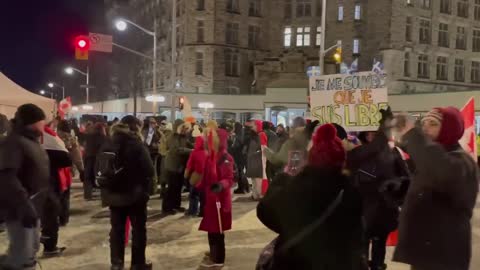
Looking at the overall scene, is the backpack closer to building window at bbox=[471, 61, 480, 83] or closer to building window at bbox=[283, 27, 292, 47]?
building window at bbox=[283, 27, 292, 47]

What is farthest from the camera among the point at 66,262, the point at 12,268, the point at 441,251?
the point at 66,262

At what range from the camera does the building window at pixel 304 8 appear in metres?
53.2

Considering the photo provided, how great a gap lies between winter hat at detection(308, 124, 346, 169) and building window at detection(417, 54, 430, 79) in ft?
160

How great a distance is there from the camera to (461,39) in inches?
2057

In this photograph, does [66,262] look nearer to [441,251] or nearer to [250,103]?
[441,251]

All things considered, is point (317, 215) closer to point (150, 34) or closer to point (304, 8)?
point (150, 34)

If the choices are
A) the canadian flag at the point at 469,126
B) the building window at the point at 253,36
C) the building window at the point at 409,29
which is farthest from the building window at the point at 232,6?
the canadian flag at the point at 469,126

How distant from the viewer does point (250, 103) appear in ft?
151

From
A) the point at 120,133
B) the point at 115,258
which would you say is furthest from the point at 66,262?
the point at 120,133

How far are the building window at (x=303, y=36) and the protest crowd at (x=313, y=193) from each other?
45.7m

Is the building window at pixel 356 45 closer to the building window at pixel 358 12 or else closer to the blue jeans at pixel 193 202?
the building window at pixel 358 12

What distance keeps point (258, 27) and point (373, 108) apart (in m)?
47.0

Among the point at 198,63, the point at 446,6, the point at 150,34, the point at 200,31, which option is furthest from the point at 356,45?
the point at 150,34

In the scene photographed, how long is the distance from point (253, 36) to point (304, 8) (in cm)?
581
